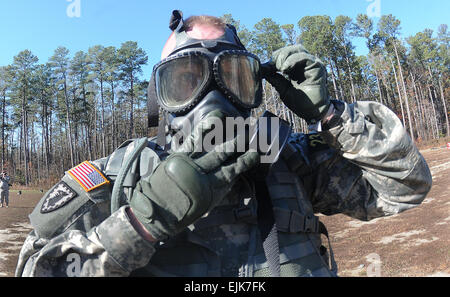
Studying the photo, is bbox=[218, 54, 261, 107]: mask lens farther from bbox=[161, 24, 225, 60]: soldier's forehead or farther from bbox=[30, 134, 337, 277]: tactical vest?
bbox=[30, 134, 337, 277]: tactical vest

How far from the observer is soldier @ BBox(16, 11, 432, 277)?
149 cm

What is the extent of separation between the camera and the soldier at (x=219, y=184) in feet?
4.90

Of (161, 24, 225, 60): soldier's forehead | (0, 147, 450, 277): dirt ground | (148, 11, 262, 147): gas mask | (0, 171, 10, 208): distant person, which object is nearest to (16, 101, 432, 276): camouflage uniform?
(148, 11, 262, 147): gas mask

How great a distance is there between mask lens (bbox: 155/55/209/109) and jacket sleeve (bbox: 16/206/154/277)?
780 mm

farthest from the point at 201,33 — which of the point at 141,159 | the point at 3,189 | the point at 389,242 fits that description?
the point at 3,189

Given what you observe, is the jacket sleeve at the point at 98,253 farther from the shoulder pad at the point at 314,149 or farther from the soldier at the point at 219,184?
the shoulder pad at the point at 314,149

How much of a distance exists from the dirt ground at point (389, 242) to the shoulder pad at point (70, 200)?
5.05m

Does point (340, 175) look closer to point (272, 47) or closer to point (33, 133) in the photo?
point (272, 47)

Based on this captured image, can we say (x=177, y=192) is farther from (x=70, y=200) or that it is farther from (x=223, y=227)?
(x=70, y=200)

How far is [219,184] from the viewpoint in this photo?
5.01 feet

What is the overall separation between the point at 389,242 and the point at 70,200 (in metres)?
9.74

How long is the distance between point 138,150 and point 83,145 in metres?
54.8
